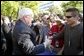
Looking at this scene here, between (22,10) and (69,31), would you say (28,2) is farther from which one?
(69,31)

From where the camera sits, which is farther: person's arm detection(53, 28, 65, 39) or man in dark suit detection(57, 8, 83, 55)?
person's arm detection(53, 28, 65, 39)

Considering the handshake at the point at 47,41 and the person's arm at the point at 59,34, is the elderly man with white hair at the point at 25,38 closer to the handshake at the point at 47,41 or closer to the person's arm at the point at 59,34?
the handshake at the point at 47,41

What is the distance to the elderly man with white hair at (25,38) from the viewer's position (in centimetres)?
355

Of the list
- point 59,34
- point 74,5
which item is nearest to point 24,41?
point 59,34

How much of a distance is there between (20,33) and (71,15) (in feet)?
2.35

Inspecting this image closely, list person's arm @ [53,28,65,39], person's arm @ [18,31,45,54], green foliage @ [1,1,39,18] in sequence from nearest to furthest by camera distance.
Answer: person's arm @ [18,31,45,54]
person's arm @ [53,28,65,39]
green foliage @ [1,1,39,18]

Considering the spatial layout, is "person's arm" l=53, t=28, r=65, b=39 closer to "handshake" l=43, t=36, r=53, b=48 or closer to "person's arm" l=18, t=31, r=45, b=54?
"handshake" l=43, t=36, r=53, b=48

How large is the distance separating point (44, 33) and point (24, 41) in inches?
17.3

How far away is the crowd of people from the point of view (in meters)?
3.55

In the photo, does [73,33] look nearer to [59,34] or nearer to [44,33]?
[59,34]

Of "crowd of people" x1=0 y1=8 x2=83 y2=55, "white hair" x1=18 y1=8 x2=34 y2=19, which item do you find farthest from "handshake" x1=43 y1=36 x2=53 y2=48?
"white hair" x1=18 y1=8 x2=34 y2=19

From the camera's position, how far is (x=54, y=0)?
393 centimetres

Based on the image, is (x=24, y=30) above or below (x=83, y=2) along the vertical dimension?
below

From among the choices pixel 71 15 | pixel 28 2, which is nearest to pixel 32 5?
pixel 28 2
